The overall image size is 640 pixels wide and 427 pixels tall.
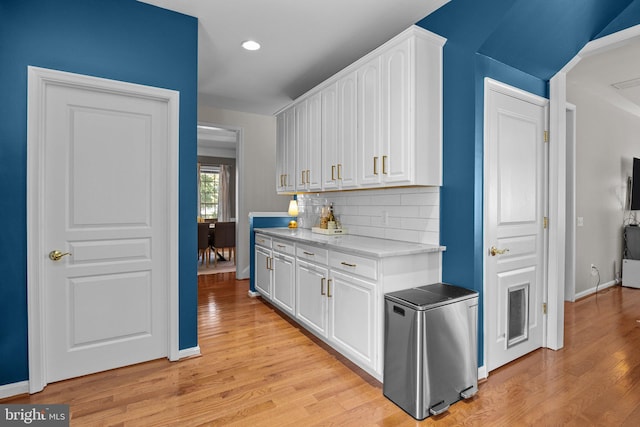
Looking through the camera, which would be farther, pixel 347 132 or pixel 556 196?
pixel 347 132

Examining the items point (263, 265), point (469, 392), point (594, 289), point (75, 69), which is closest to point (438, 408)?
point (469, 392)

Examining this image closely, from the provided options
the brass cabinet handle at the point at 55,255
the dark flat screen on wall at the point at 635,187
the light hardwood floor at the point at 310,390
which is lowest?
the light hardwood floor at the point at 310,390

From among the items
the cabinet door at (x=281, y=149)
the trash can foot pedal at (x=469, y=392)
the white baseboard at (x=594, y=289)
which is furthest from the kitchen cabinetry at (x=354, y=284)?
the white baseboard at (x=594, y=289)

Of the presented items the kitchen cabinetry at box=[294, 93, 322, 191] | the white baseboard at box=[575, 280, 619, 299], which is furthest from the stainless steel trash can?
the white baseboard at box=[575, 280, 619, 299]

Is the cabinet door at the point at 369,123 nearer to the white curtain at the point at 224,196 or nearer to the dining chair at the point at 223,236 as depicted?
the dining chair at the point at 223,236

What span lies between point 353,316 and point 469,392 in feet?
2.96

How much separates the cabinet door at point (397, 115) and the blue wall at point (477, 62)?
323mm

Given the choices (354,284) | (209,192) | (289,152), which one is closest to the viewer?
(354,284)

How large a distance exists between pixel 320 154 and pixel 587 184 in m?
3.85

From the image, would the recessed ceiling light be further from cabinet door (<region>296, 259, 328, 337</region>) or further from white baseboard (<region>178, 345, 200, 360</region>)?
white baseboard (<region>178, 345, 200, 360</region>)

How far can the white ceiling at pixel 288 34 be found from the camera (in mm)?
2672

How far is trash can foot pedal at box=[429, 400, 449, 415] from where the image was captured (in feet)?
6.59

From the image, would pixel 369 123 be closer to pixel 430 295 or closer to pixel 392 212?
pixel 392 212

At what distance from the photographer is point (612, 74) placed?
3.96m
